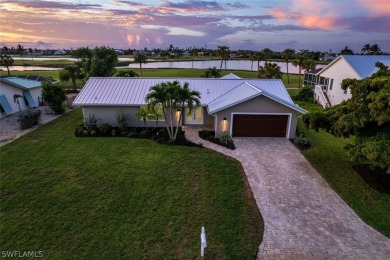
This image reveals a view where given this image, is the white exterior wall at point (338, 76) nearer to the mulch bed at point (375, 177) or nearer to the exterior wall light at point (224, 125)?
the mulch bed at point (375, 177)

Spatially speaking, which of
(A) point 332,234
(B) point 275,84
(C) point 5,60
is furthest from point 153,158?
(C) point 5,60

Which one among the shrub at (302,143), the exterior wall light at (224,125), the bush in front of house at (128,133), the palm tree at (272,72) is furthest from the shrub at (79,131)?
the palm tree at (272,72)

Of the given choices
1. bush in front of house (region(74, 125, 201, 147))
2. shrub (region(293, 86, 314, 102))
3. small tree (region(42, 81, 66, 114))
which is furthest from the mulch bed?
small tree (region(42, 81, 66, 114))

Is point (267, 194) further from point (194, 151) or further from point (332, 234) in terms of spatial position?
point (194, 151)

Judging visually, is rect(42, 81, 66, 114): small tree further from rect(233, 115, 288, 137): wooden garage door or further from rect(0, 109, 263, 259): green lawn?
rect(233, 115, 288, 137): wooden garage door

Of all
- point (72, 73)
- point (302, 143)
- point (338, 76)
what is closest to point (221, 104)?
point (302, 143)

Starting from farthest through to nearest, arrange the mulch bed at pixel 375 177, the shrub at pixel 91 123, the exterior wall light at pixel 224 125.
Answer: the shrub at pixel 91 123 < the exterior wall light at pixel 224 125 < the mulch bed at pixel 375 177
